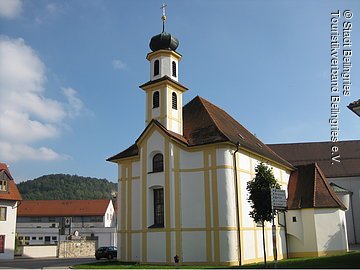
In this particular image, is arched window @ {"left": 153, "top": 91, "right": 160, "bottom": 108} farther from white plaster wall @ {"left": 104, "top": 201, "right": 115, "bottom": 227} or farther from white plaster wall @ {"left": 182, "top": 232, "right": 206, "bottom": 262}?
white plaster wall @ {"left": 104, "top": 201, "right": 115, "bottom": 227}

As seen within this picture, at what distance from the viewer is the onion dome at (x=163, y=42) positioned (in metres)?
29.0

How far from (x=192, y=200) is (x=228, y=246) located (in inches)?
141

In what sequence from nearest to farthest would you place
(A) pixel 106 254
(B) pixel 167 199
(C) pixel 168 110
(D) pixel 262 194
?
(D) pixel 262 194
(B) pixel 167 199
(C) pixel 168 110
(A) pixel 106 254

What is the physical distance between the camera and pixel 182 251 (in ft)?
81.5

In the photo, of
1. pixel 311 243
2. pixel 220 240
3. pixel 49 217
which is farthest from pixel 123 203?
pixel 49 217

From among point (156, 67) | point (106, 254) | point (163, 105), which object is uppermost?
point (156, 67)

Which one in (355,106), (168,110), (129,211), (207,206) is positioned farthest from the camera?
(129,211)

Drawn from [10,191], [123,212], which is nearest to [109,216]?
[10,191]

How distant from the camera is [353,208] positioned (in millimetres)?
46281

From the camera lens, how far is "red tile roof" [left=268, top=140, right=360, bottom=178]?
48.4m

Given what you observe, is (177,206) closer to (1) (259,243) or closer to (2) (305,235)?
(1) (259,243)

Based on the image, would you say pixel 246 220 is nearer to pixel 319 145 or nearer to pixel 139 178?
pixel 139 178

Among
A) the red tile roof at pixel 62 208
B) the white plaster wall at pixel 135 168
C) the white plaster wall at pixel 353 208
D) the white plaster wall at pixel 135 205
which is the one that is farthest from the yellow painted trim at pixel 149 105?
the red tile roof at pixel 62 208

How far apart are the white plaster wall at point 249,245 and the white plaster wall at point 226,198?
1529 millimetres
